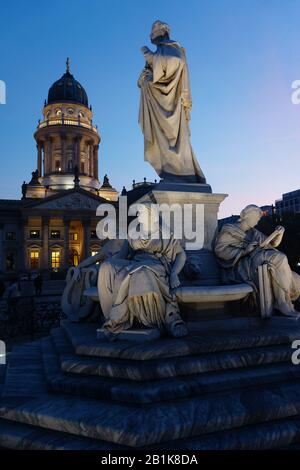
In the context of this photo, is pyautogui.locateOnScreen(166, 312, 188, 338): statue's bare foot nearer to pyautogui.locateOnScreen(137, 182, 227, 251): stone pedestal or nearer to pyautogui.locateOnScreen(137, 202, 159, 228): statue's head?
pyautogui.locateOnScreen(137, 202, 159, 228): statue's head

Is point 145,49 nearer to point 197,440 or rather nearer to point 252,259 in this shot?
point 252,259

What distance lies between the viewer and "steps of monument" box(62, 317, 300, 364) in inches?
134

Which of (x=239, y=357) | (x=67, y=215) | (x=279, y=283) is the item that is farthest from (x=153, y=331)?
(x=67, y=215)

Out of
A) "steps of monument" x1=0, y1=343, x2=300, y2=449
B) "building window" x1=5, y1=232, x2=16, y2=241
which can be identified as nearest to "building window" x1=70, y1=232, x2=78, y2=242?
"building window" x1=5, y1=232, x2=16, y2=241

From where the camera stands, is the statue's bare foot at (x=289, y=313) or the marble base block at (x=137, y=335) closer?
the marble base block at (x=137, y=335)

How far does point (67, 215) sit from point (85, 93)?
32.9 metres

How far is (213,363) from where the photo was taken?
335cm

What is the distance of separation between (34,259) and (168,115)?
55465 mm

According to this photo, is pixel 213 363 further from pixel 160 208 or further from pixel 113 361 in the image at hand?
pixel 160 208

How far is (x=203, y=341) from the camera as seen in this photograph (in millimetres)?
3623

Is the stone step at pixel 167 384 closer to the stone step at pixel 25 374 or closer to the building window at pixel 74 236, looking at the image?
the stone step at pixel 25 374

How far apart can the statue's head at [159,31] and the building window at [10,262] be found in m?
58.2

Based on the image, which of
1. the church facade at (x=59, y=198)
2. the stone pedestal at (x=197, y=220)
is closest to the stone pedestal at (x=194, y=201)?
the stone pedestal at (x=197, y=220)

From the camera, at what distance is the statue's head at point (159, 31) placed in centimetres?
579
